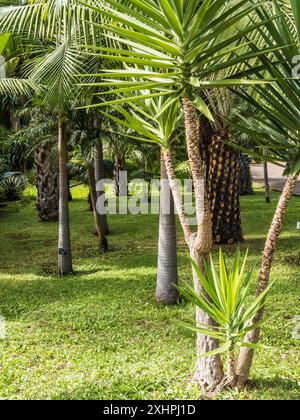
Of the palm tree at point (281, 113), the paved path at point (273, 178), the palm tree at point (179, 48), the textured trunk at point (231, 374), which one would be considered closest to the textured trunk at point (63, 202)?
the textured trunk at point (231, 374)

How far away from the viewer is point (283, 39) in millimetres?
3291

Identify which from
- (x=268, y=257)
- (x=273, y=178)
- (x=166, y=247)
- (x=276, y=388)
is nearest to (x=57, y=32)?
(x=166, y=247)

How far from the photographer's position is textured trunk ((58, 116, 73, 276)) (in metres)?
9.27

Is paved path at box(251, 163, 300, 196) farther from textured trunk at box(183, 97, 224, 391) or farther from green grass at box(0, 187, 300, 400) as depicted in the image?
textured trunk at box(183, 97, 224, 391)

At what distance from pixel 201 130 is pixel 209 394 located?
8155 mm

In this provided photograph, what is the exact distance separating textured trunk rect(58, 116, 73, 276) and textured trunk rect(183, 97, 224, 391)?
18.1 ft

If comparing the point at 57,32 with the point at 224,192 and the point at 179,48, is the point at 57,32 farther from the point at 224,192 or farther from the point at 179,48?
the point at 224,192

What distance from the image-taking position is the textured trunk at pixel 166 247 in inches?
291

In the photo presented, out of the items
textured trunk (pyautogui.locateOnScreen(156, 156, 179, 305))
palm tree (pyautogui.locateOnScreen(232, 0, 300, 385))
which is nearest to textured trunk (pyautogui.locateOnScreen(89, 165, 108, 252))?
textured trunk (pyautogui.locateOnScreen(156, 156, 179, 305))

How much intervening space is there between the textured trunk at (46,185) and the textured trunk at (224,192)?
5534 mm

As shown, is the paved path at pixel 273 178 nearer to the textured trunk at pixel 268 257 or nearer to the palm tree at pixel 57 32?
the palm tree at pixel 57 32

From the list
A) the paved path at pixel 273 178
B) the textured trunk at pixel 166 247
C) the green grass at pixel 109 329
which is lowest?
the green grass at pixel 109 329

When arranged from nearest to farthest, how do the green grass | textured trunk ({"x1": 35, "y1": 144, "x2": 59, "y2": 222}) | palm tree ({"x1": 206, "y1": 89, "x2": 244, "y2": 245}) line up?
1. the green grass
2. palm tree ({"x1": 206, "y1": 89, "x2": 244, "y2": 245})
3. textured trunk ({"x1": 35, "y1": 144, "x2": 59, "y2": 222})

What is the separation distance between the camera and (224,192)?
11.5 meters
